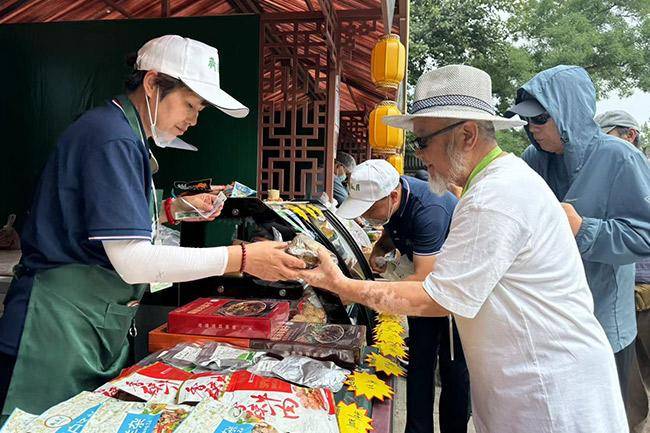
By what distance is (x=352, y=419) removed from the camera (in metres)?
1.38

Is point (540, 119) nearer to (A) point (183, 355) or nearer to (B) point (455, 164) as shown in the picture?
(B) point (455, 164)

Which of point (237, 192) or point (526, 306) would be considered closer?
point (526, 306)

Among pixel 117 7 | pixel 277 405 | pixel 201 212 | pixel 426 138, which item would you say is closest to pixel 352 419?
pixel 277 405

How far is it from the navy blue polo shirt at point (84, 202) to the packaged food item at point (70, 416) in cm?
35

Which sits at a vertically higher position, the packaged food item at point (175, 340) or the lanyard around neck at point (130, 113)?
the lanyard around neck at point (130, 113)

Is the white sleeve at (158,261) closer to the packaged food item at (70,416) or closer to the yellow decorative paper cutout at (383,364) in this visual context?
the packaged food item at (70,416)

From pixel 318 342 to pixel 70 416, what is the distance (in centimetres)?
91

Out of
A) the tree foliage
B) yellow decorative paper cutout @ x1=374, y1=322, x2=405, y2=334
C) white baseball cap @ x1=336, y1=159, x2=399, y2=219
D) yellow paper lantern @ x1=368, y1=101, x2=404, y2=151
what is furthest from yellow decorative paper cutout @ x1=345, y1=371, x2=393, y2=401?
the tree foliage

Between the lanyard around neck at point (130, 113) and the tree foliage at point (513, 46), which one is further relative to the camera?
the tree foliage at point (513, 46)

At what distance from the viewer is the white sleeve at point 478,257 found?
4.64ft

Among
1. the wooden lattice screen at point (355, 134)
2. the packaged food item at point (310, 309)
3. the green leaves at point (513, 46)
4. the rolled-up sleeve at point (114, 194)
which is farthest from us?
the green leaves at point (513, 46)

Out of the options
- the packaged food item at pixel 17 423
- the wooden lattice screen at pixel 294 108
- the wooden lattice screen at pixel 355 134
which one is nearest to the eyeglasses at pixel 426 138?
the packaged food item at pixel 17 423

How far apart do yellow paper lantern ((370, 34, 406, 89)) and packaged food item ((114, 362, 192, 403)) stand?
187 inches

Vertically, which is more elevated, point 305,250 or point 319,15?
point 319,15
